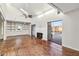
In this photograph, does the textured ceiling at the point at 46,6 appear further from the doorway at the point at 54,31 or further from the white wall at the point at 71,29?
the doorway at the point at 54,31

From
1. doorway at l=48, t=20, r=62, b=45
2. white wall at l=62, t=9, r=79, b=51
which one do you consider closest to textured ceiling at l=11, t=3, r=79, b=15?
white wall at l=62, t=9, r=79, b=51

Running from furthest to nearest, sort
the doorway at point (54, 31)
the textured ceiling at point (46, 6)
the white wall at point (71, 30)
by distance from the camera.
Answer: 1. the doorway at point (54, 31)
2. the white wall at point (71, 30)
3. the textured ceiling at point (46, 6)

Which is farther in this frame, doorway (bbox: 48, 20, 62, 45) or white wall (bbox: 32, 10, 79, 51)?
doorway (bbox: 48, 20, 62, 45)

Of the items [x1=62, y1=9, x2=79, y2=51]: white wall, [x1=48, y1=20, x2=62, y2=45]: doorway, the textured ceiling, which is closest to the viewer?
the textured ceiling

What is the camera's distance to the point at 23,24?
18.0 meters

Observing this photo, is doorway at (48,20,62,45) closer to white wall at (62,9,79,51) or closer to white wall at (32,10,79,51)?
white wall at (32,10,79,51)

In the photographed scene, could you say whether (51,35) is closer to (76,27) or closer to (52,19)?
(52,19)

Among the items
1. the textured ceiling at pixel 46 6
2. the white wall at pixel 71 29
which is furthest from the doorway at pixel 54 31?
the textured ceiling at pixel 46 6

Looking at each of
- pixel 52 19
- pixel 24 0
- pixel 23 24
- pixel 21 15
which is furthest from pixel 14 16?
pixel 24 0

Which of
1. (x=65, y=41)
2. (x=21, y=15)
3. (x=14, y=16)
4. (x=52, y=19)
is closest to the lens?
(x=65, y=41)

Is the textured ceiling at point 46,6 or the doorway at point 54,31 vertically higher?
the textured ceiling at point 46,6

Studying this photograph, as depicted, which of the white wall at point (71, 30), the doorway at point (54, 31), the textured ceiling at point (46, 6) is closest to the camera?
the textured ceiling at point (46, 6)

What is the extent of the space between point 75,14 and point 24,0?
4.31m

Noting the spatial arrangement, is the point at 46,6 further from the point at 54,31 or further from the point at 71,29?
the point at 71,29
